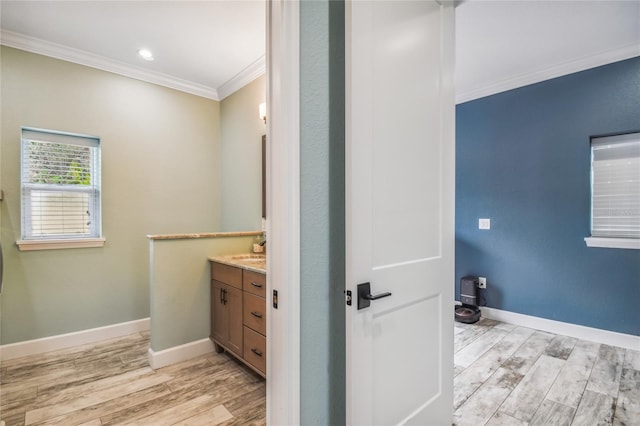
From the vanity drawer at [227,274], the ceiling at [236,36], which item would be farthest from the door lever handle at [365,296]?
the ceiling at [236,36]

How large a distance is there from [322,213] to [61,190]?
2826 millimetres

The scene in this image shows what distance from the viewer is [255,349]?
216cm

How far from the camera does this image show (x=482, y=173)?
3527 mm

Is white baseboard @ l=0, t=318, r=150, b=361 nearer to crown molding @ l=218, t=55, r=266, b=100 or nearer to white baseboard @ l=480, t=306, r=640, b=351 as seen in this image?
crown molding @ l=218, t=55, r=266, b=100

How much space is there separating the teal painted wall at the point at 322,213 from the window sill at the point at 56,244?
8.80 feet

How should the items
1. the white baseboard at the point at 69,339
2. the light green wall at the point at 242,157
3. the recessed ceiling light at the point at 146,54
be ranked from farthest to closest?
the light green wall at the point at 242,157 < the recessed ceiling light at the point at 146,54 < the white baseboard at the point at 69,339

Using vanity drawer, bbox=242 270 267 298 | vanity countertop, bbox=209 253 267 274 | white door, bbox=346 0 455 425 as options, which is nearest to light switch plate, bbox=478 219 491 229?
white door, bbox=346 0 455 425

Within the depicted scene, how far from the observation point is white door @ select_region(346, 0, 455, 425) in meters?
1.16

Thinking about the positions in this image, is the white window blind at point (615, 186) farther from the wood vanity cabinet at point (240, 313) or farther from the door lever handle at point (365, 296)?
the wood vanity cabinet at point (240, 313)

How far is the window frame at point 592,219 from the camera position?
2.64 metres

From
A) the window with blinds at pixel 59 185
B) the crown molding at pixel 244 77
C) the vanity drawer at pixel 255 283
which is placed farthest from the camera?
the crown molding at pixel 244 77

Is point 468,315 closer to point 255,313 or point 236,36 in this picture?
point 255,313

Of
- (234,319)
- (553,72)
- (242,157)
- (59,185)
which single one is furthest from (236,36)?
(553,72)

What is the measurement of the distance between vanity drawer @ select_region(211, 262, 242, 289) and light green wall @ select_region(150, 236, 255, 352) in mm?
114
